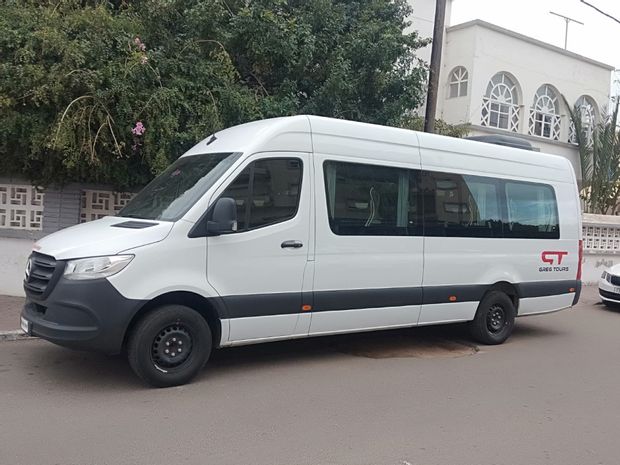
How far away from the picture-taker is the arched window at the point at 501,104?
1908cm

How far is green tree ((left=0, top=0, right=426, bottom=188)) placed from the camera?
8156 mm

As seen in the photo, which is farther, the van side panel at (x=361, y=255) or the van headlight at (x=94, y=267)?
the van side panel at (x=361, y=255)

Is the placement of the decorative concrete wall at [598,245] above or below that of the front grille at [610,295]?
above

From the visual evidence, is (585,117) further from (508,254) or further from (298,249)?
(298,249)

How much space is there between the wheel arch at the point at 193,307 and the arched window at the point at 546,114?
685 inches

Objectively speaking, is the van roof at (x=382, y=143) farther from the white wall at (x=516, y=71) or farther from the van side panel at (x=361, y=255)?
the white wall at (x=516, y=71)

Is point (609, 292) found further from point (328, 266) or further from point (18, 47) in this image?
point (18, 47)

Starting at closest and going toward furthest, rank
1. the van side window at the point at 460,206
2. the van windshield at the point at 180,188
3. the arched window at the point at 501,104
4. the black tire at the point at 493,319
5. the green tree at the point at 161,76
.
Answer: the van windshield at the point at 180,188 → the van side window at the point at 460,206 → the black tire at the point at 493,319 → the green tree at the point at 161,76 → the arched window at the point at 501,104

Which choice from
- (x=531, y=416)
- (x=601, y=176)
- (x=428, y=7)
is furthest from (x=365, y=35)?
(x=601, y=176)

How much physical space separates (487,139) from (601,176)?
11.5m

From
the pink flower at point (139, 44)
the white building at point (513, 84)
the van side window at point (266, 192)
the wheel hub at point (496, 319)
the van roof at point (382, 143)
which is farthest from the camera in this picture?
the white building at point (513, 84)

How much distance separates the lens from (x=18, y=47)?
324 inches

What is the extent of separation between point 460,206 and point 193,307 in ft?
12.1

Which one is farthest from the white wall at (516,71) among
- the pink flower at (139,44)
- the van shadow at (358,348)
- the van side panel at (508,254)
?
the pink flower at (139,44)
